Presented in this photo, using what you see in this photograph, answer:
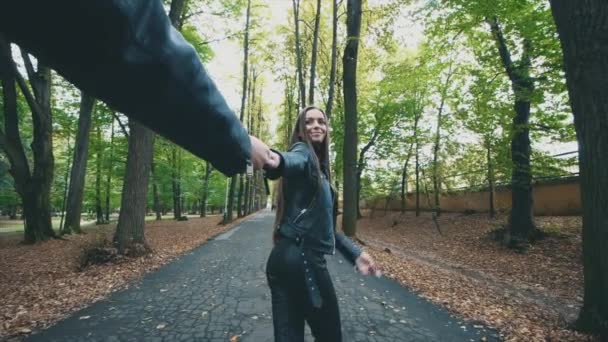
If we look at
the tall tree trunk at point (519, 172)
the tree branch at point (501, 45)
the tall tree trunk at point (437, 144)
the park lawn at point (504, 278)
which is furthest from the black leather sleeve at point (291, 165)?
the tall tree trunk at point (437, 144)

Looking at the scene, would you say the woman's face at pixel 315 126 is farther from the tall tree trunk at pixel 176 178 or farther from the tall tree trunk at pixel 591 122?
the tall tree trunk at pixel 176 178

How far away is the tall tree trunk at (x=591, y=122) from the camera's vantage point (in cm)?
389

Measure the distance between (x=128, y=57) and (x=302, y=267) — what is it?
5.51 ft

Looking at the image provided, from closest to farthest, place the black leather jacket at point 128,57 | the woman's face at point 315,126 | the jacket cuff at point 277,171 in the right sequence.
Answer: the black leather jacket at point 128,57 → the jacket cuff at point 277,171 → the woman's face at point 315,126

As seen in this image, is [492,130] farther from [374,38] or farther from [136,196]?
[136,196]

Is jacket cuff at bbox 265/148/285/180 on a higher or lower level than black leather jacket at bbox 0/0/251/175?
lower

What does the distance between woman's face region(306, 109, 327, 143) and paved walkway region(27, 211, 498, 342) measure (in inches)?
121

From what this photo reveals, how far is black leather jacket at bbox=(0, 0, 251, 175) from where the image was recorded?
517 mm

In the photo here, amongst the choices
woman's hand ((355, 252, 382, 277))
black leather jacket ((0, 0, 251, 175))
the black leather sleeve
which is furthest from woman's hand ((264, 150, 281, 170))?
woman's hand ((355, 252, 382, 277))

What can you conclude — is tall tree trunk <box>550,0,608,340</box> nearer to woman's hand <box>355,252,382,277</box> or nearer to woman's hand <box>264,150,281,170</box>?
woman's hand <box>355,252,382,277</box>

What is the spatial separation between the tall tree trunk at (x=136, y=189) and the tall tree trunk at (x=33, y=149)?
20.9ft

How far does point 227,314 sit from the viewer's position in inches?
195

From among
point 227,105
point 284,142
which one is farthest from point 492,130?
point 284,142

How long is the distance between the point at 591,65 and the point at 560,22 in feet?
2.50
